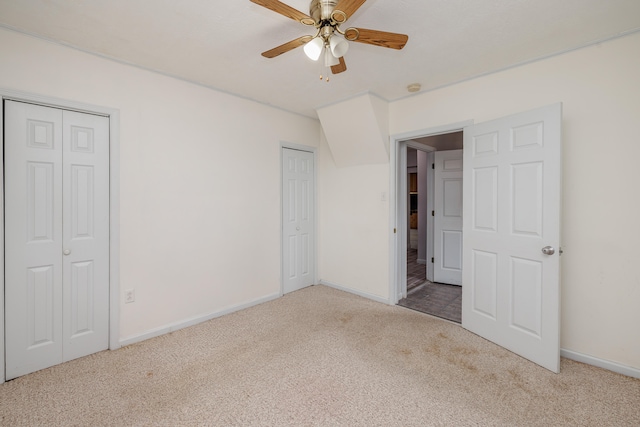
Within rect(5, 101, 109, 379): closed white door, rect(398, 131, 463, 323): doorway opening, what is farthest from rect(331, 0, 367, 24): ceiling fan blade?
rect(398, 131, 463, 323): doorway opening

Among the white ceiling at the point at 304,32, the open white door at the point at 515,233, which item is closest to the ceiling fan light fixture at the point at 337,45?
the white ceiling at the point at 304,32

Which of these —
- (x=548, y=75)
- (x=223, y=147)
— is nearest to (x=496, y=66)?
(x=548, y=75)

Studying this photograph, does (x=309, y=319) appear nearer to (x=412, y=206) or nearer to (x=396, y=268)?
(x=396, y=268)

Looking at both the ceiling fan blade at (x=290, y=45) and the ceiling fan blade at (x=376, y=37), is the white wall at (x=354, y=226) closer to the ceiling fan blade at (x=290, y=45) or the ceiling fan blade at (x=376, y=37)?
the ceiling fan blade at (x=376, y=37)

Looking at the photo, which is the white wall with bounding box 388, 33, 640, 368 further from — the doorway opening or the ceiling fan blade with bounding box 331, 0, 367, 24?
the ceiling fan blade with bounding box 331, 0, 367, 24

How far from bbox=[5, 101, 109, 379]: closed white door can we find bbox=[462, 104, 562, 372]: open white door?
3.34 m

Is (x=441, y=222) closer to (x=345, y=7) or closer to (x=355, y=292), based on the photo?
(x=355, y=292)

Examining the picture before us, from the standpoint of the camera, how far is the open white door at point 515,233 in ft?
7.03

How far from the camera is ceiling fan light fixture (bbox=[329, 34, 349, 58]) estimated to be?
5.64 ft

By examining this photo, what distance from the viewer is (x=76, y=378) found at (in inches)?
80.5

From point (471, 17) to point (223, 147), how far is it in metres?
2.52

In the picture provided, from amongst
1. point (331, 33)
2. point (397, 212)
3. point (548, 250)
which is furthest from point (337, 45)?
point (397, 212)

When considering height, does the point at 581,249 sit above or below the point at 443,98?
below

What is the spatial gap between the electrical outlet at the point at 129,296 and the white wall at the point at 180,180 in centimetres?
4
